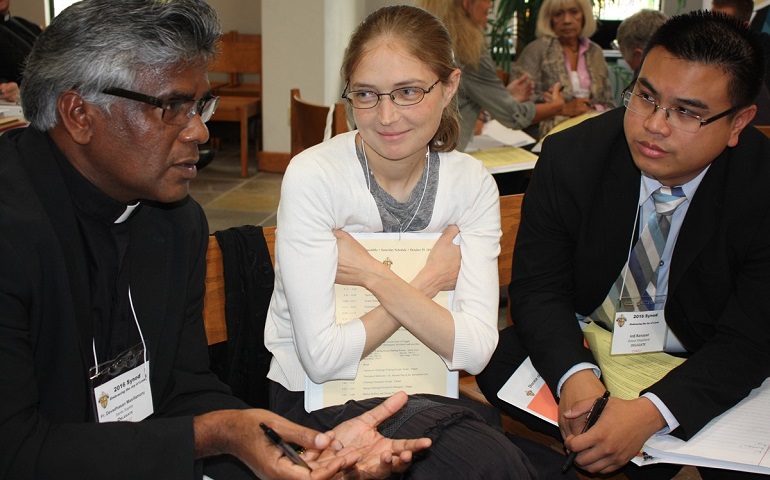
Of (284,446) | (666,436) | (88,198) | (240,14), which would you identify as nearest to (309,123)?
(88,198)

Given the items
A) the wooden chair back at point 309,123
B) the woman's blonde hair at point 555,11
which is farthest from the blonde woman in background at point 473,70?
the woman's blonde hair at point 555,11

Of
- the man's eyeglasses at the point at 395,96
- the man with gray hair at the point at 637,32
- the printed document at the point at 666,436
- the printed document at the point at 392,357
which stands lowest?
the printed document at the point at 666,436

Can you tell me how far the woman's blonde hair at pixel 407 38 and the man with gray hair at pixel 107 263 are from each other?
16.7 inches

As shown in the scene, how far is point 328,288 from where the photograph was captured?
1.89 m

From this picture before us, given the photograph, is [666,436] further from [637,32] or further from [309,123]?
[637,32]

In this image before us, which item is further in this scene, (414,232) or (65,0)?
(65,0)

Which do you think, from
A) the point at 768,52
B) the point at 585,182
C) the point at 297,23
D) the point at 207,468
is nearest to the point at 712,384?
the point at 585,182

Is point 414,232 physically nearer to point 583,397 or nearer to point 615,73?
point 583,397

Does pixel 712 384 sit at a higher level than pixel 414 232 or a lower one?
lower

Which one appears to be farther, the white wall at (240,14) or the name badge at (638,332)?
the white wall at (240,14)

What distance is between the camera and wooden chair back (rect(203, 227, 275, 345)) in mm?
2127

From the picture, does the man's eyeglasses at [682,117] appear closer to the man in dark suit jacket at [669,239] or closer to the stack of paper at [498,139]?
the man in dark suit jacket at [669,239]

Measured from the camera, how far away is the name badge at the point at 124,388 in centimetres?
166

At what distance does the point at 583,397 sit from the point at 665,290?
1.65ft
